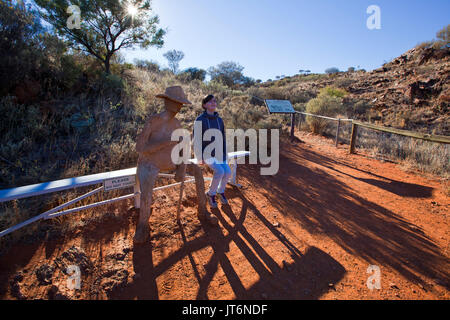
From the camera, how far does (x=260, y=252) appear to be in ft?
7.98

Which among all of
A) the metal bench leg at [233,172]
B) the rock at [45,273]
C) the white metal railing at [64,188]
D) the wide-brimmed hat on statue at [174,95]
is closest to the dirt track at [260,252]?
the rock at [45,273]

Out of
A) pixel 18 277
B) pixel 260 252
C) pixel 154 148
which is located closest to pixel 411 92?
pixel 260 252

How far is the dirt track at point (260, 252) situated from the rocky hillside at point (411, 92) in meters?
8.19

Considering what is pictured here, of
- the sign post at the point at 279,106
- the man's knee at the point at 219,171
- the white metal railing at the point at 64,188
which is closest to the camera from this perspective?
the white metal railing at the point at 64,188

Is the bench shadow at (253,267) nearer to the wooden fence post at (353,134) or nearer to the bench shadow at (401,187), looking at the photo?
the bench shadow at (401,187)

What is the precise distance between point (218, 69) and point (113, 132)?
74.1 feet

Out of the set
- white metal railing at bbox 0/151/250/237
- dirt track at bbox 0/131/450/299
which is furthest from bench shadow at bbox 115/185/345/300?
white metal railing at bbox 0/151/250/237

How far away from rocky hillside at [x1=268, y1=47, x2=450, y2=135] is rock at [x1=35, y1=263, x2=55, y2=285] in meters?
11.7

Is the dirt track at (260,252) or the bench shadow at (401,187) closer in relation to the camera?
the dirt track at (260,252)

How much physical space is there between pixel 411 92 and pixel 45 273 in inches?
663

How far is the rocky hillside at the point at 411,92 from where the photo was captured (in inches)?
409

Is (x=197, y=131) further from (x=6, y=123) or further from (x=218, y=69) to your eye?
(x=218, y=69)
